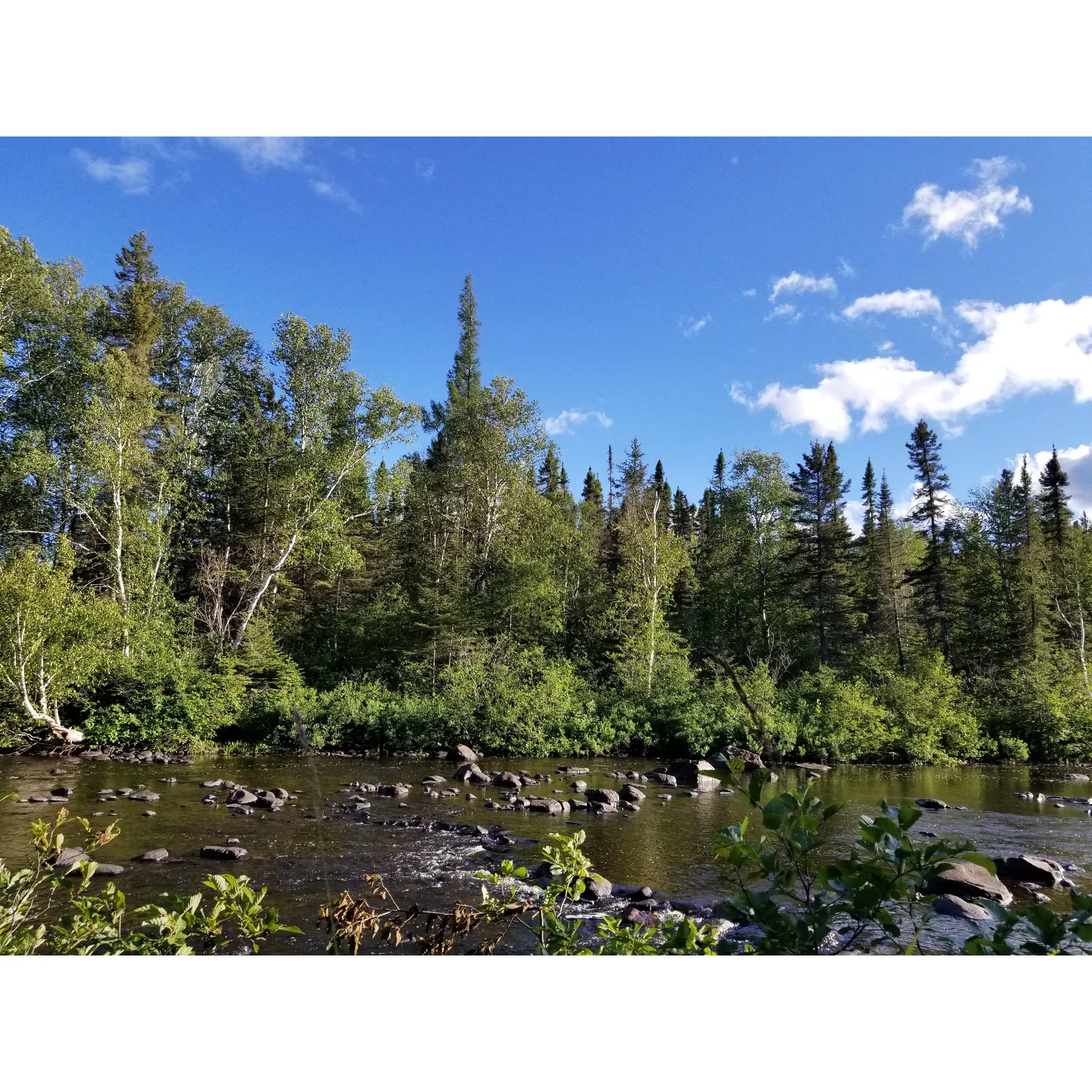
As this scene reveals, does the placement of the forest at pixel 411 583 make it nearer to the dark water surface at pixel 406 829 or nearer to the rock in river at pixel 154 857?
the dark water surface at pixel 406 829

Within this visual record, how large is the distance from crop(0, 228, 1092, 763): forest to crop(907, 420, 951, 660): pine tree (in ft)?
0.29

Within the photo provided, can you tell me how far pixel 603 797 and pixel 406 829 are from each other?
10.9ft

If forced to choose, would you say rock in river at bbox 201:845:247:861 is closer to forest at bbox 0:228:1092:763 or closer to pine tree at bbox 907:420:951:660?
forest at bbox 0:228:1092:763

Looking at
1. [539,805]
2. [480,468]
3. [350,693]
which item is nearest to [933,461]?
[480,468]

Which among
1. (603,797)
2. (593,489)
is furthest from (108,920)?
(593,489)

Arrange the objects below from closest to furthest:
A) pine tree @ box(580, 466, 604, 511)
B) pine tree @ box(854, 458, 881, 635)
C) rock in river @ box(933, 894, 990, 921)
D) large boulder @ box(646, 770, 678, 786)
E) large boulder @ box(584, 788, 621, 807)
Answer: rock in river @ box(933, 894, 990, 921) < large boulder @ box(584, 788, 621, 807) < large boulder @ box(646, 770, 678, 786) < pine tree @ box(854, 458, 881, 635) < pine tree @ box(580, 466, 604, 511)

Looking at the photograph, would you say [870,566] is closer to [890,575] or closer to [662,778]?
[890,575]

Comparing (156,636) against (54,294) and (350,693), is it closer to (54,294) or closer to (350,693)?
(350,693)

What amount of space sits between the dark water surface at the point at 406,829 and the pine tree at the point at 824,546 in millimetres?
9225

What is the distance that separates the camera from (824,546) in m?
23.3

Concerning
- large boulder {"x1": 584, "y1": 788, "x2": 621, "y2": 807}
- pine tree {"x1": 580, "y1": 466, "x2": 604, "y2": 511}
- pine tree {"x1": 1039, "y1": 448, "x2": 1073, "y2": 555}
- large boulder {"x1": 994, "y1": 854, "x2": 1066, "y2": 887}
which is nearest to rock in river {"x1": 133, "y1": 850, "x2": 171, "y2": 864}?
large boulder {"x1": 584, "y1": 788, "x2": 621, "y2": 807}

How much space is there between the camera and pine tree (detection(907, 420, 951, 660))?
795 inches
